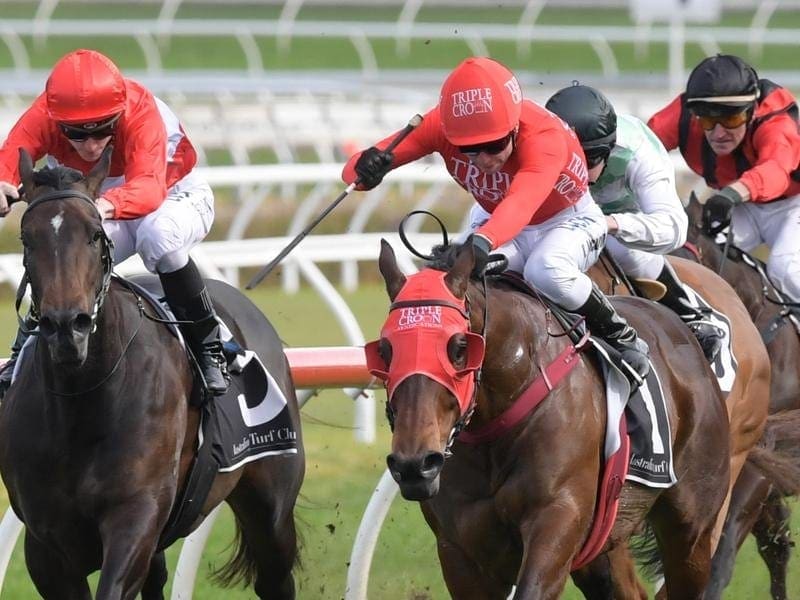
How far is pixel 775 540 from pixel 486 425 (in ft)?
8.39

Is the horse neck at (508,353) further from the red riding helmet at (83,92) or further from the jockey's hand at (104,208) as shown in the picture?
the red riding helmet at (83,92)

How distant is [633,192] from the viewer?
638 centimetres

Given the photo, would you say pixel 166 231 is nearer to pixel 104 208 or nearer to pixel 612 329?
pixel 104 208

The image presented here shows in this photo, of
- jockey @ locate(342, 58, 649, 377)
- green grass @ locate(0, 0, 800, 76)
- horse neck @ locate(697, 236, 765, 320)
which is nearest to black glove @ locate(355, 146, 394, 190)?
jockey @ locate(342, 58, 649, 377)

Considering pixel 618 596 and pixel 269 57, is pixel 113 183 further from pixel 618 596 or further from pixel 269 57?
pixel 269 57

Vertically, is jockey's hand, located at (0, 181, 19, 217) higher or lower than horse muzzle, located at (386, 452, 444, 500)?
higher

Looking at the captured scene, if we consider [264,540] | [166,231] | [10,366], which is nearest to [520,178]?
[166,231]

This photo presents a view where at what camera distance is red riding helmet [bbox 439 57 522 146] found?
4.82 m

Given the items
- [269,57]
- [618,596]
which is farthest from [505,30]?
[618,596]

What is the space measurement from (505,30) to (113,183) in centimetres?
1698

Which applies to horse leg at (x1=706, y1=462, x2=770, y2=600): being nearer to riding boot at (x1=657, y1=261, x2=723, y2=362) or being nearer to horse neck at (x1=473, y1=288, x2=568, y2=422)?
riding boot at (x1=657, y1=261, x2=723, y2=362)

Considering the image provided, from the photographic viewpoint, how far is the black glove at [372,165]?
5375 millimetres

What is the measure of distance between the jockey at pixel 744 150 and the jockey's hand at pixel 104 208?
9.62 ft

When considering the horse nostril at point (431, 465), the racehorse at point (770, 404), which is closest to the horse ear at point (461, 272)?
the horse nostril at point (431, 465)
